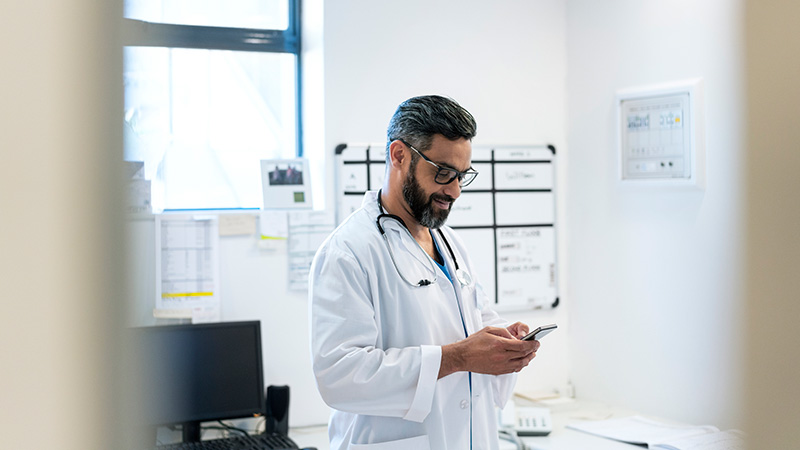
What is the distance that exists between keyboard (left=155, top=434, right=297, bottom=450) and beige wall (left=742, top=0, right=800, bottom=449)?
1977mm

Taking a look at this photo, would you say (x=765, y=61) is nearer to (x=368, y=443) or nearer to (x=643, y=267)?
(x=368, y=443)

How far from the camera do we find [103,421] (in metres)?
0.16

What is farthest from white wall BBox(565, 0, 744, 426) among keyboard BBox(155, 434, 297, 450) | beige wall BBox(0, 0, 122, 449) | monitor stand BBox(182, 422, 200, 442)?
beige wall BBox(0, 0, 122, 449)

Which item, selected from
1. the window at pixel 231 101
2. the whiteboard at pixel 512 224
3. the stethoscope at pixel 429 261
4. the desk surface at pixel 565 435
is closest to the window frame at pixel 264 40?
the window at pixel 231 101

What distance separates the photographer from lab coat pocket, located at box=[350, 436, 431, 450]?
1.41m

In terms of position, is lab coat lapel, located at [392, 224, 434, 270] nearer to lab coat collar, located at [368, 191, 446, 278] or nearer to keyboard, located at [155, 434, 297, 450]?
lab coat collar, located at [368, 191, 446, 278]

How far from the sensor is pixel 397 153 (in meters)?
1.58

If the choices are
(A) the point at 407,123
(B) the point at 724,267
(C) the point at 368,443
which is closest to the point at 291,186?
(A) the point at 407,123

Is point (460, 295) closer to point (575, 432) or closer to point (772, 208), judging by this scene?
point (575, 432)

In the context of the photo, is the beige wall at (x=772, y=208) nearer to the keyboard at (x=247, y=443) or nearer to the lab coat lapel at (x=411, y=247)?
the lab coat lapel at (x=411, y=247)

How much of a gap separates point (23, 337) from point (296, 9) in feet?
9.17

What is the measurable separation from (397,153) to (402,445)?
0.63 meters

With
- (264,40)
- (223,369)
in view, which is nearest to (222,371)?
(223,369)

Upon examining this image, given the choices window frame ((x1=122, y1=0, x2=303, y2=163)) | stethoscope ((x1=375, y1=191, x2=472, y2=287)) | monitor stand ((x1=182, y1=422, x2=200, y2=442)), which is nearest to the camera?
stethoscope ((x1=375, y1=191, x2=472, y2=287))
